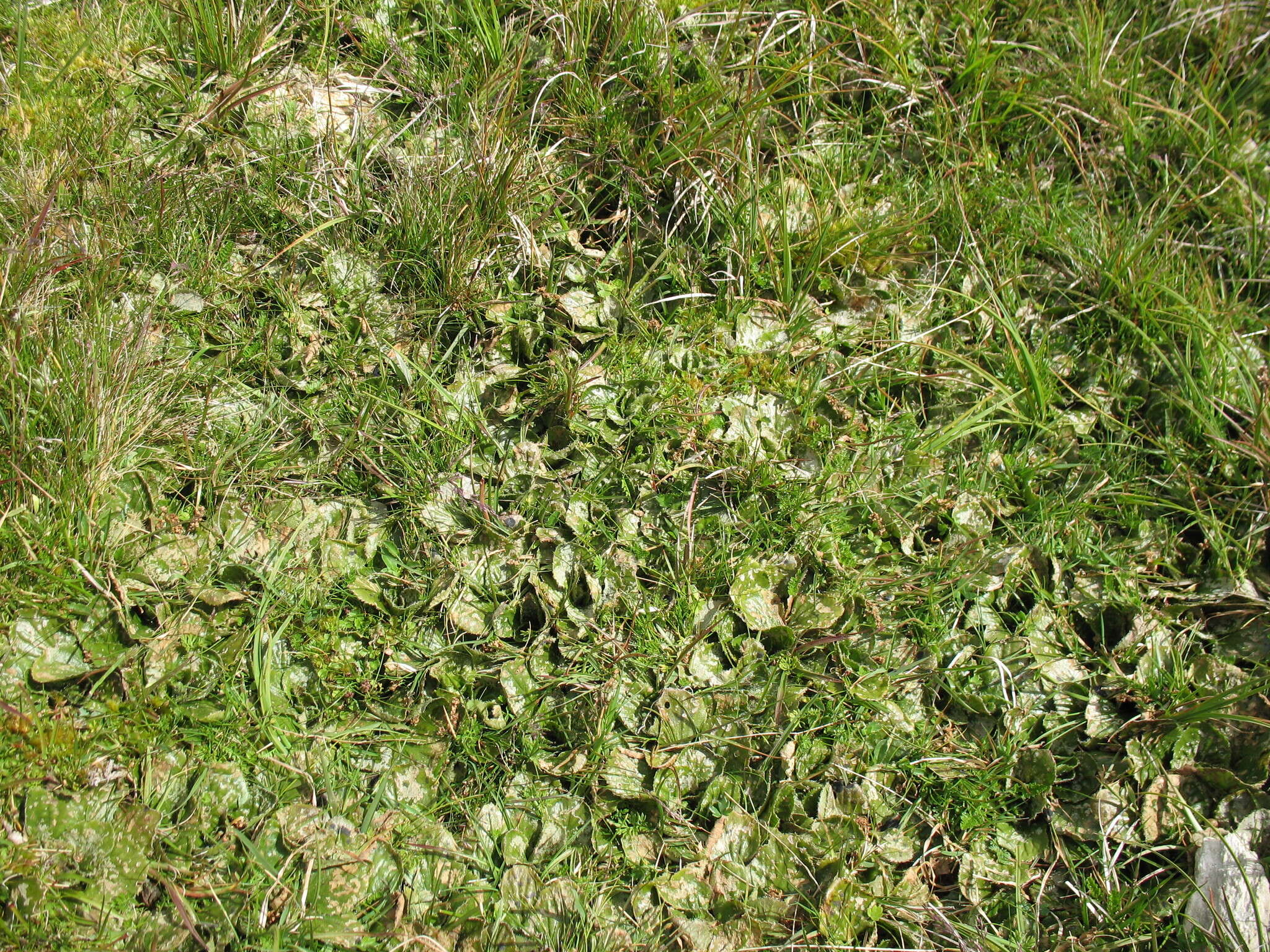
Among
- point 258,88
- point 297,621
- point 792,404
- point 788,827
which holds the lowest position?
point 788,827

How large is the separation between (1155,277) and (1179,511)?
743 millimetres

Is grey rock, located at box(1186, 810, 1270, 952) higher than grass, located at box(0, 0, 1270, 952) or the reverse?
the reverse

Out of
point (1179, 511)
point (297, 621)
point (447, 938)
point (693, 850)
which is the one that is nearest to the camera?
point (447, 938)

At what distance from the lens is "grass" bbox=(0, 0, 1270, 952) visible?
2.03 metres

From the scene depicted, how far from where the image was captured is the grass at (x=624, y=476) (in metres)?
2.03

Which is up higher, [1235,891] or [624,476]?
[624,476]

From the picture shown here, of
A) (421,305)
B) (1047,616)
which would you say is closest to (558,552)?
(421,305)

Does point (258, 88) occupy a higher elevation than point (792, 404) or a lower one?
higher

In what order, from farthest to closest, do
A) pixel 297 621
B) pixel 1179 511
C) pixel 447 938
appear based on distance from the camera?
pixel 1179 511, pixel 297 621, pixel 447 938

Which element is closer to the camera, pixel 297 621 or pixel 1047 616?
pixel 297 621

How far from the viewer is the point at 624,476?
242 cm

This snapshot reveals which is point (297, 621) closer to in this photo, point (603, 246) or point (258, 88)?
point (603, 246)

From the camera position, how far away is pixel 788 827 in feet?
6.98

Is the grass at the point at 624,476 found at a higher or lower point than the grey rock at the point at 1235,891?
higher
